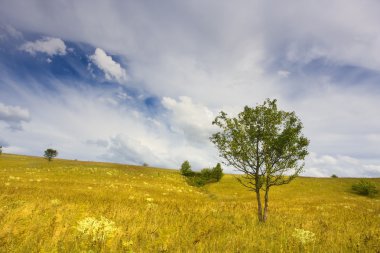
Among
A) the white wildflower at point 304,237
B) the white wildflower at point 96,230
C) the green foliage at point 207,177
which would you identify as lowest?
the white wildflower at point 96,230

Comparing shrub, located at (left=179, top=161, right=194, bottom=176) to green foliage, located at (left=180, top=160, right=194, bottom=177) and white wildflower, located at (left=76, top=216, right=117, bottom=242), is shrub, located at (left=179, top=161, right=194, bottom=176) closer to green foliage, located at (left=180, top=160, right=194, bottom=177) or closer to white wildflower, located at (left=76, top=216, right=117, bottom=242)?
green foliage, located at (left=180, top=160, right=194, bottom=177)

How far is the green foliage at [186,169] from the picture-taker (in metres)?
73.9

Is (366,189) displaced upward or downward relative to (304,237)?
upward

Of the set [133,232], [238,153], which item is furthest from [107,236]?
[238,153]

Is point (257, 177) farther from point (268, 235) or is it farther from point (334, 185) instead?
point (334, 185)

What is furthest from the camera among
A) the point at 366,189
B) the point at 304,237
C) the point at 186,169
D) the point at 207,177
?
the point at 186,169

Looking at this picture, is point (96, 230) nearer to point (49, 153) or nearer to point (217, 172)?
point (217, 172)

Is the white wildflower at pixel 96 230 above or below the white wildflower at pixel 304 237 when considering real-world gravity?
below

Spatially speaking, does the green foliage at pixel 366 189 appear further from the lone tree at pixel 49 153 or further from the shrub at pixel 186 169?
the lone tree at pixel 49 153

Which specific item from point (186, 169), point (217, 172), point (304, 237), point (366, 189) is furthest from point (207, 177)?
point (304, 237)

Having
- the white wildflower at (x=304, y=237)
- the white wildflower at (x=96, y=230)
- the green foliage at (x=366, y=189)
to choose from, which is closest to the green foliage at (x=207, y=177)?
the green foliage at (x=366, y=189)

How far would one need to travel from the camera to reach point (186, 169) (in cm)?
7531

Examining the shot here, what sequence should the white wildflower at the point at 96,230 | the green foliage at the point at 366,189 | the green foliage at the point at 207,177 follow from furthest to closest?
the green foliage at the point at 207,177 < the green foliage at the point at 366,189 < the white wildflower at the point at 96,230

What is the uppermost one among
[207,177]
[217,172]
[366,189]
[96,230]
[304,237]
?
A: [217,172]
